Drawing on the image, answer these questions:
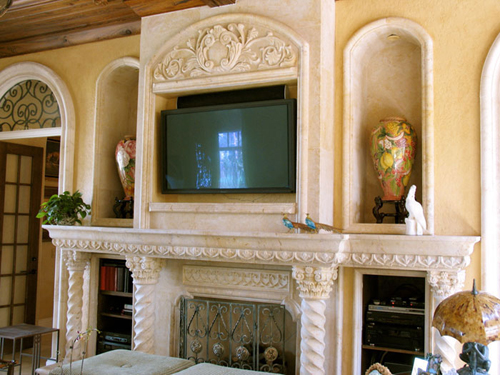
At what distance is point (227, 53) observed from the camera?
4.20m

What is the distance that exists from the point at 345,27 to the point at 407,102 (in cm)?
78

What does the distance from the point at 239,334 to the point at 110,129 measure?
2421mm

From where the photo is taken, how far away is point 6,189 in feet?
19.7

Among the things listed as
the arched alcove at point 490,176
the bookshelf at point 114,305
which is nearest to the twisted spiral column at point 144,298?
the bookshelf at point 114,305

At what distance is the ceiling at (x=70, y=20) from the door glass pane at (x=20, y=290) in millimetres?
2526

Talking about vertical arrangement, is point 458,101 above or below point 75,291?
above

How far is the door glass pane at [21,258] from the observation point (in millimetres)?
6039

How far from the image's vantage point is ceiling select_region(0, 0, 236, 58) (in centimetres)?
444

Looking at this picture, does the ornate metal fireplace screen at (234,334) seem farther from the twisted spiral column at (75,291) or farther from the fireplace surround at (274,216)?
the twisted spiral column at (75,291)

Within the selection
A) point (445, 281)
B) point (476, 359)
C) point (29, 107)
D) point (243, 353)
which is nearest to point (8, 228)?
point (29, 107)

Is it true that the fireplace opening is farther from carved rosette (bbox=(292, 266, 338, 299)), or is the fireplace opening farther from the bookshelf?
the bookshelf

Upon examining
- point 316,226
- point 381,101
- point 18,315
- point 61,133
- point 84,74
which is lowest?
point 18,315

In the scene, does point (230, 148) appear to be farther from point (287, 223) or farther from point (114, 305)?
point (114, 305)

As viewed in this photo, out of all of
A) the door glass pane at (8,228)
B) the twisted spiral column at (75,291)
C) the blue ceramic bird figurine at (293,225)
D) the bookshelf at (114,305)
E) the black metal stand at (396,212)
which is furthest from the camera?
the door glass pane at (8,228)
